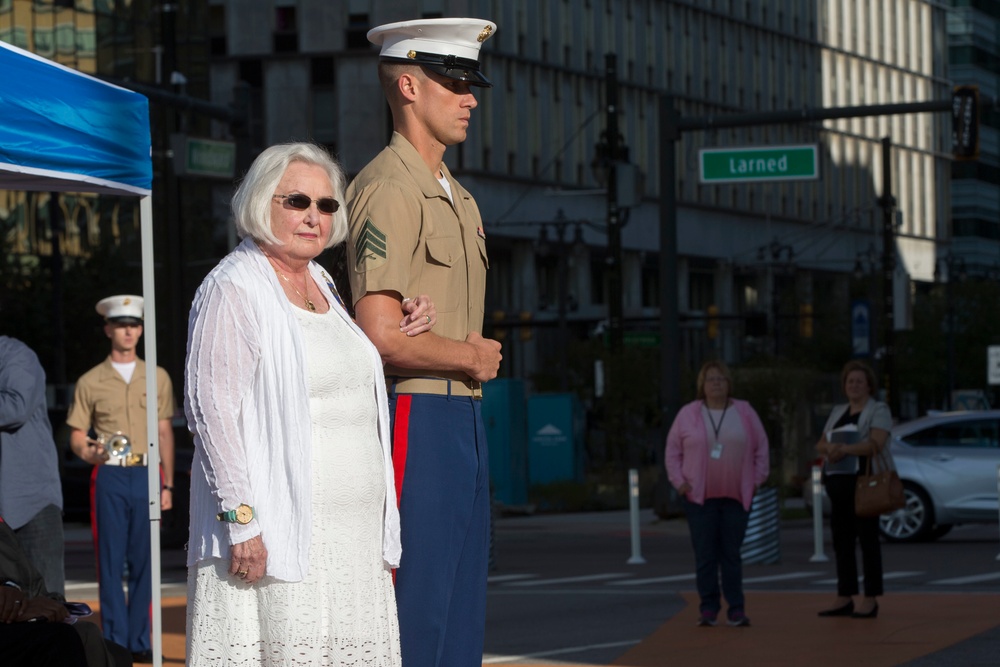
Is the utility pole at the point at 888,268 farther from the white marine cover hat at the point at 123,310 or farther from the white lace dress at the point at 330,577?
the white lace dress at the point at 330,577

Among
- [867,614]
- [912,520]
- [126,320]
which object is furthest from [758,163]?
[126,320]

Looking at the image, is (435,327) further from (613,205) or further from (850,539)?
(613,205)

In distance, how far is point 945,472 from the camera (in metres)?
22.9

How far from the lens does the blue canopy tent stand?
23.5ft

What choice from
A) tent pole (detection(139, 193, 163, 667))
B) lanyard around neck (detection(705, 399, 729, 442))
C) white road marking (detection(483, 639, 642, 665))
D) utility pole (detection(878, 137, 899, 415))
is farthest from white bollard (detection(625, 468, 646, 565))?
utility pole (detection(878, 137, 899, 415))

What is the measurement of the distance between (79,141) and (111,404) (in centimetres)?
332

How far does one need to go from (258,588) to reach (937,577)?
42.2 feet

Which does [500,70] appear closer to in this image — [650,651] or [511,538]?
[511,538]

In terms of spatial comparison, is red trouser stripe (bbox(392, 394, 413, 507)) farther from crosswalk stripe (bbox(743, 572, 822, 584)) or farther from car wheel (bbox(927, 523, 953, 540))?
car wheel (bbox(927, 523, 953, 540))

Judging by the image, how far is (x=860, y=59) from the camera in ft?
296

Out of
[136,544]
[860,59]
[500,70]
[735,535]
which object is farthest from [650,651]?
[860,59]

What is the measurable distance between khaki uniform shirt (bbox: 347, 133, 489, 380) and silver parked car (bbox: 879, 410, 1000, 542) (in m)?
17.8

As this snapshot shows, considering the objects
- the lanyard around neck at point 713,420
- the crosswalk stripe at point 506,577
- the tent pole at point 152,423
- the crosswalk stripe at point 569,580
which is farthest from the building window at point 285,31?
the tent pole at point 152,423

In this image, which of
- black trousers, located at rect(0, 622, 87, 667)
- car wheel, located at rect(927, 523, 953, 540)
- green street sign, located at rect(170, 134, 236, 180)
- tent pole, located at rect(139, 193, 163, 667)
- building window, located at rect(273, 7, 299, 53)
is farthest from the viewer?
building window, located at rect(273, 7, 299, 53)
